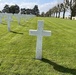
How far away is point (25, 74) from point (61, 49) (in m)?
3.13

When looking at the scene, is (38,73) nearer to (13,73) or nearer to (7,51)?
(13,73)

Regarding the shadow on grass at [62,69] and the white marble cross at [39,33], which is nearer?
the shadow on grass at [62,69]

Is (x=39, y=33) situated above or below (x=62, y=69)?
above

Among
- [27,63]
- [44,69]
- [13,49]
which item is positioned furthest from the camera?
[13,49]

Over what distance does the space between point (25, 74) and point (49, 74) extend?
0.59 meters

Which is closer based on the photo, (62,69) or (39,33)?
(62,69)

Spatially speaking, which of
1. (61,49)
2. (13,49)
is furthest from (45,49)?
(13,49)

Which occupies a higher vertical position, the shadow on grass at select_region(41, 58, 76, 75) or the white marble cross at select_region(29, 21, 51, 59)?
the white marble cross at select_region(29, 21, 51, 59)

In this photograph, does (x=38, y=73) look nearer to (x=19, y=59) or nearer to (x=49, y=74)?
(x=49, y=74)

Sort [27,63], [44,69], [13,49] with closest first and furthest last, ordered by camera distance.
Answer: [44,69], [27,63], [13,49]

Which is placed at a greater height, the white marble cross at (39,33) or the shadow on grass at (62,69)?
the white marble cross at (39,33)

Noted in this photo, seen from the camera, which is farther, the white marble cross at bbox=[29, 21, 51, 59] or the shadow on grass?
the white marble cross at bbox=[29, 21, 51, 59]

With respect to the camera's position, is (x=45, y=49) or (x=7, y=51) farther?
(x=45, y=49)

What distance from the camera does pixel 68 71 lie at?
225 inches
